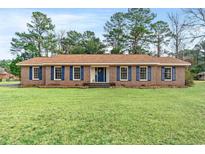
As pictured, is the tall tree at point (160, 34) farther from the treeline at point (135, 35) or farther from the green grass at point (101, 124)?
the green grass at point (101, 124)

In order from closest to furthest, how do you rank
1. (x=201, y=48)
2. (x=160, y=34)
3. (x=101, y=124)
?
(x=101, y=124), (x=201, y=48), (x=160, y=34)

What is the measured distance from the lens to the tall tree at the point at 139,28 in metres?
6.32

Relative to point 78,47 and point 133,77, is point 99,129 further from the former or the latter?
point 133,77

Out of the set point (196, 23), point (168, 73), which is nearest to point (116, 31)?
point (196, 23)

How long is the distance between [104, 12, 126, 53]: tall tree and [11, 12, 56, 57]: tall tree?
139 centimetres

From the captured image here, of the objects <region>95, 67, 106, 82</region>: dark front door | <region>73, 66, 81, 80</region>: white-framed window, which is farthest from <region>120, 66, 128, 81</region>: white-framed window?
<region>73, 66, 81, 80</region>: white-framed window

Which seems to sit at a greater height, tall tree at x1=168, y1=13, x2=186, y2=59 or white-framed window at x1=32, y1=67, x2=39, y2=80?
tall tree at x1=168, y1=13, x2=186, y2=59

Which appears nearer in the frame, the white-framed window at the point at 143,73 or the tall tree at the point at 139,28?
the tall tree at the point at 139,28

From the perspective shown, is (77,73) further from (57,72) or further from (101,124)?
(101,124)

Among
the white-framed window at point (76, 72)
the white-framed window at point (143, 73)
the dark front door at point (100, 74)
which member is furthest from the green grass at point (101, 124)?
the dark front door at point (100, 74)

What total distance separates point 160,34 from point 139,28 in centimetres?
56

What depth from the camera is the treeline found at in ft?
20.2

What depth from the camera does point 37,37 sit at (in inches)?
280

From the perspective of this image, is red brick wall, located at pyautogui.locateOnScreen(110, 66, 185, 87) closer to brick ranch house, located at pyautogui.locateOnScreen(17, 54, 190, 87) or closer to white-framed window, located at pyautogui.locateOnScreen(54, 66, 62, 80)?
brick ranch house, located at pyautogui.locateOnScreen(17, 54, 190, 87)
